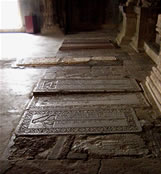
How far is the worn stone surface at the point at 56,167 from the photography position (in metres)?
1.87

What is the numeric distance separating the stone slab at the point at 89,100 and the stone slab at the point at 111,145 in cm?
74

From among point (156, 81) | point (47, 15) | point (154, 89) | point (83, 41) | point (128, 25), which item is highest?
point (47, 15)

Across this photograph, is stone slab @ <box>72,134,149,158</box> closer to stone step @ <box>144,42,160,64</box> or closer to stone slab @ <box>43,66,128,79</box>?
stone slab @ <box>43,66,128,79</box>

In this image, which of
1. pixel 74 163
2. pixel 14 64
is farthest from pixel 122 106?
pixel 14 64

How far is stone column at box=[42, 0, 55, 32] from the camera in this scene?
863cm

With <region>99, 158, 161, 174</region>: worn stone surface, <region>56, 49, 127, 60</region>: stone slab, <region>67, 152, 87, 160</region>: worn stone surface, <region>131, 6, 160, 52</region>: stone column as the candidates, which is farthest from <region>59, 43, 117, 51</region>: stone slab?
<region>99, 158, 161, 174</region>: worn stone surface

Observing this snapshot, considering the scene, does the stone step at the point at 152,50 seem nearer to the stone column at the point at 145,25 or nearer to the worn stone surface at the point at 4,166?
the stone column at the point at 145,25

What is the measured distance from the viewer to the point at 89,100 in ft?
10.3

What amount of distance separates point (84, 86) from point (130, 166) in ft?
6.06

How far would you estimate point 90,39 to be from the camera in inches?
295

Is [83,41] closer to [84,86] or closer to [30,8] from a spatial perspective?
[30,8]

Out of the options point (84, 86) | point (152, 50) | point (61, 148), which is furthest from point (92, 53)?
point (61, 148)

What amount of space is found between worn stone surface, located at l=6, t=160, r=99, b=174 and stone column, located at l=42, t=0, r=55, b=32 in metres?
A: 7.64

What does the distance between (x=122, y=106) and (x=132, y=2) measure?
431cm
